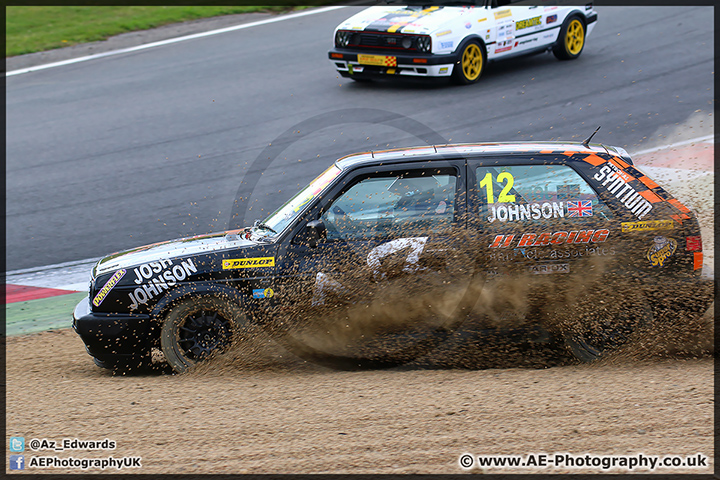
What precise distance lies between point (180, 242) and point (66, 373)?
1.34 metres

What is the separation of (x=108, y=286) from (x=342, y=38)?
8073 millimetres

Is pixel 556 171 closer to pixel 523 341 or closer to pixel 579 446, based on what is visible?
pixel 523 341

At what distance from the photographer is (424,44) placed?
1159cm

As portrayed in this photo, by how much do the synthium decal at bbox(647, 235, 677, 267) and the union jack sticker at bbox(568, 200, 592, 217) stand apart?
0.49m

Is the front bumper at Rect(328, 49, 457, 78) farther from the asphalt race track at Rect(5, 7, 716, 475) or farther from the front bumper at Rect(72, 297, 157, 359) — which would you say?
the front bumper at Rect(72, 297, 157, 359)

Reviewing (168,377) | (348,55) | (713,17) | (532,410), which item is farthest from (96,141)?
(713,17)

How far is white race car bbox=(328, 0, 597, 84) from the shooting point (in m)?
11.7

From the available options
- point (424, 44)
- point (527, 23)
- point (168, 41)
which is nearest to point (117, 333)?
point (424, 44)

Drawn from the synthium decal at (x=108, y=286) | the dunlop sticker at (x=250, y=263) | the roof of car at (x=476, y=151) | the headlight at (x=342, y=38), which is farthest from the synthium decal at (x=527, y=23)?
the synthium decal at (x=108, y=286)

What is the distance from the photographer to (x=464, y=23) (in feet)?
38.6

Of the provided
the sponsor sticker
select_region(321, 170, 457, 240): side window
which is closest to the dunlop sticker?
the sponsor sticker

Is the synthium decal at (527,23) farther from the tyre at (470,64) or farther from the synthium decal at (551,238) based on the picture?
the synthium decal at (551,238)

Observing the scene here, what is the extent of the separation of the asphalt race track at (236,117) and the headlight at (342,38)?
772 mm

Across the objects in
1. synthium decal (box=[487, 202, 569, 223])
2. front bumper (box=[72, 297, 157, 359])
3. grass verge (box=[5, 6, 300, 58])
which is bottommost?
front bumper (box=[72, 297, 157, 359])
